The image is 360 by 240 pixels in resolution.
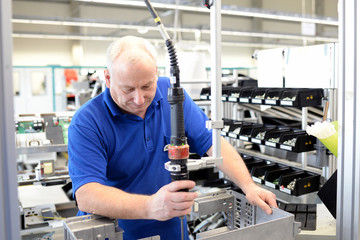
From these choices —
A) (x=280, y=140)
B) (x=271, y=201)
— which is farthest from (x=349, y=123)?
(x=280, y=140)

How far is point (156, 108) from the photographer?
59.6 inches

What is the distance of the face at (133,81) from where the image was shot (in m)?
1.21

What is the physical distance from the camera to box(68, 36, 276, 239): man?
1140 millimetres

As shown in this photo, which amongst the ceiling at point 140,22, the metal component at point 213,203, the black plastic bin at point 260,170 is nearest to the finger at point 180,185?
the metal component at point 213,203

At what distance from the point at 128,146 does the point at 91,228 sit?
1.47 feet

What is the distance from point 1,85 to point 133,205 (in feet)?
1.85

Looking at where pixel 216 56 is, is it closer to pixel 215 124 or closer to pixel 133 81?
pixel 215 124

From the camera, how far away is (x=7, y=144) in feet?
2.22

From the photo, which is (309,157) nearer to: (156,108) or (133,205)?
(156,108)

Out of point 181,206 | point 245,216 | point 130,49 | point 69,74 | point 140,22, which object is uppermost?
point 140,22

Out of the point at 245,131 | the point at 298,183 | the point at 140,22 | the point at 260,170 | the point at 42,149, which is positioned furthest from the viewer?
the point at 140,22

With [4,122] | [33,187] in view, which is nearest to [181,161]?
[4,122]

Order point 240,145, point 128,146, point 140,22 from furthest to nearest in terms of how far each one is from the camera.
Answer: point 140,22, point 240,145, point 128,146

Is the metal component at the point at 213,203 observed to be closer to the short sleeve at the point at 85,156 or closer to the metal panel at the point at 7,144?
the short sleeve at the point at 85,156
